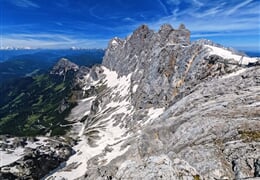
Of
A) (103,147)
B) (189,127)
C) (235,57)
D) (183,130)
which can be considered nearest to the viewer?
(189,127)

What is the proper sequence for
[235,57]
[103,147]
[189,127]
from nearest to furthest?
[189,127] → [235,57] → [103,147]

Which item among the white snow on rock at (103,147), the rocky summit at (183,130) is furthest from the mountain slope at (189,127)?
the white snow on rock at (103,147)

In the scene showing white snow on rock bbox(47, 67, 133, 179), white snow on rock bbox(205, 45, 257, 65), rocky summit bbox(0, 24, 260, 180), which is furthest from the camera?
white snow on rock bbox(47, 67, 133, 179)

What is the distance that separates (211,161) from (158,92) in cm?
10222

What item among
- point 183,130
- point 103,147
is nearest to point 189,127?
point 183,130

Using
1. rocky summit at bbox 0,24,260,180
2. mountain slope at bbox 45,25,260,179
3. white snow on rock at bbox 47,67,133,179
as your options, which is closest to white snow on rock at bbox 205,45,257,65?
mountain slope at bbox 45,25,260,179

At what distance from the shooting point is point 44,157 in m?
116

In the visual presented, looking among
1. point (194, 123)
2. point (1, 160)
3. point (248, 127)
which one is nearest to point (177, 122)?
point (194, 123)

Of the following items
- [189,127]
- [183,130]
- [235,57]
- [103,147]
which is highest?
[235,57]

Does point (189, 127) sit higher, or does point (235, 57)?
point (235, 57)

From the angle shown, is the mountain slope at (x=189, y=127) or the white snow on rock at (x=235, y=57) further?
the white snow on rock at (x=235, y=57)

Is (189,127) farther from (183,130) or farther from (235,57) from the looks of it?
(235,57)

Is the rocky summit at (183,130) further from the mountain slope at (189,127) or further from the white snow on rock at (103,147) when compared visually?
the white snow on rock at (103,147)

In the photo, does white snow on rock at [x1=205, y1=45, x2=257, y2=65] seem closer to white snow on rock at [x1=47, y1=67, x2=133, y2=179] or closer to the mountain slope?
the mountain slope
